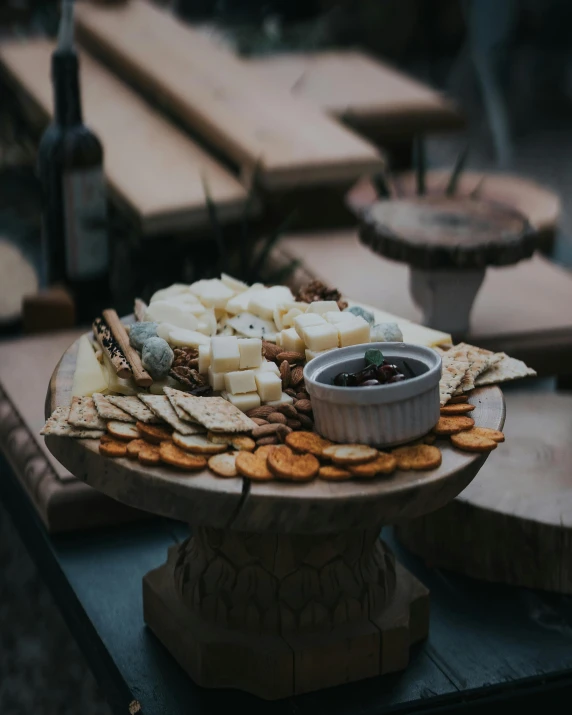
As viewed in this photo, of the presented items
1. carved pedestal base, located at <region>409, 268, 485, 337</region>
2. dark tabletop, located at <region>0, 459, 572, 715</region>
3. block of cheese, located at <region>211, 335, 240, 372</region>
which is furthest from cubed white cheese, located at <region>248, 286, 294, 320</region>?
carved pedestal base, located at <region>409, 268, 485, 337</region>

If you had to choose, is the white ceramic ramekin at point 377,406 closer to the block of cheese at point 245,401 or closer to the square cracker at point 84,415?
the block of cheese at point 245,401

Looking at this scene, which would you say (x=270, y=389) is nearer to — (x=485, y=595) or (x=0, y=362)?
(x=485, y=595)

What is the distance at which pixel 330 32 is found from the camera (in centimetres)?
812

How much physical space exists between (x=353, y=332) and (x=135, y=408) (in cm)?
37

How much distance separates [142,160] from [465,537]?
190 centimetres

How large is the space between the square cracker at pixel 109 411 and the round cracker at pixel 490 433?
20.6 inches

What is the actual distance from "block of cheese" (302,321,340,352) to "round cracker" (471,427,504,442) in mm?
269

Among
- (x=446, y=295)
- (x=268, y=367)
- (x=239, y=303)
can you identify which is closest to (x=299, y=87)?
(x=446, y=295)

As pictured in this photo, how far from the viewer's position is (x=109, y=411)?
1.72 meters

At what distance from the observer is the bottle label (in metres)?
3.16

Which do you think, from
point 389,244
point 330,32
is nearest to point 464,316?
point 389,244

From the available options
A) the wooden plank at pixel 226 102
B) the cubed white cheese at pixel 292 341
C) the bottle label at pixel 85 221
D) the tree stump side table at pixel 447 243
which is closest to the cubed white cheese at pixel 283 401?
the cubed white cheese at pixel 292 341

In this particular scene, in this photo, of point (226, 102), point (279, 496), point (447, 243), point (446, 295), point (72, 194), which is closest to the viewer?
point (279, 496)

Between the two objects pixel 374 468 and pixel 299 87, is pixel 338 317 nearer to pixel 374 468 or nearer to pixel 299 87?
pixel 374 468
